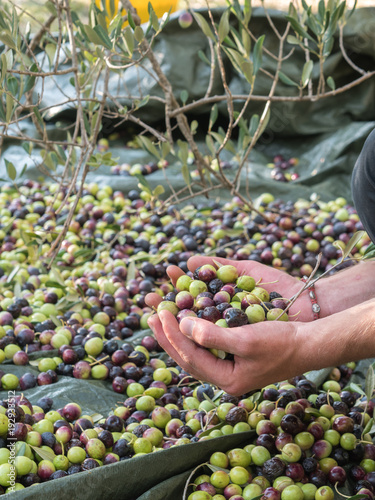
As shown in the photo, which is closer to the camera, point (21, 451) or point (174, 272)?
point (21, 451)

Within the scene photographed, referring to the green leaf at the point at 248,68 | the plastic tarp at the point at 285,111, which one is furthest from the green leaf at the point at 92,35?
the plastic tarp at the point at 285,111

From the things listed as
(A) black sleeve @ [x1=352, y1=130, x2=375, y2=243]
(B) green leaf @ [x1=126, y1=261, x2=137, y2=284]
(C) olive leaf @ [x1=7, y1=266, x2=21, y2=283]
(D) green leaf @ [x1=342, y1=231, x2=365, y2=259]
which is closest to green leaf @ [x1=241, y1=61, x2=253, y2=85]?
(A) black sleeve @ [x1=352, y1=130, x2=375, y2=243]

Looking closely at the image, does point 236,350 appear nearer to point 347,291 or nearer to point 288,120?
point 347,291

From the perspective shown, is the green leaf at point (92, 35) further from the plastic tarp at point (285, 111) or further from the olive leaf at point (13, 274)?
the plastic tarp at point (285, 111)

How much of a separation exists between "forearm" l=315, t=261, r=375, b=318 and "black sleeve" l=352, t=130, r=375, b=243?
0.57 ft

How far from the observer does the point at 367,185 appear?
1740mm

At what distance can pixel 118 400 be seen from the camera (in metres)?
2.08

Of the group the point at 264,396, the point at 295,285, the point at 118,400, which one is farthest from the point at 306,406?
the point at 118,400

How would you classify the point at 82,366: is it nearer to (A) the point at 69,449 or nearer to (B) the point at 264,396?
(A) the point at 69,449

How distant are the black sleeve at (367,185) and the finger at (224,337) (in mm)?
648

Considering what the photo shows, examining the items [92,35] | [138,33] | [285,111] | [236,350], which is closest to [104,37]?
[92,35]

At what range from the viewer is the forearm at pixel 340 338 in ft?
4.66

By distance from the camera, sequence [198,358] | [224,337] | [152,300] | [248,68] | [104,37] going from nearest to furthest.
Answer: [224,337]
[198,358]
[152,300]
[104,37]
[248,68]

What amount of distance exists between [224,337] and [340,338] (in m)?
0.32
